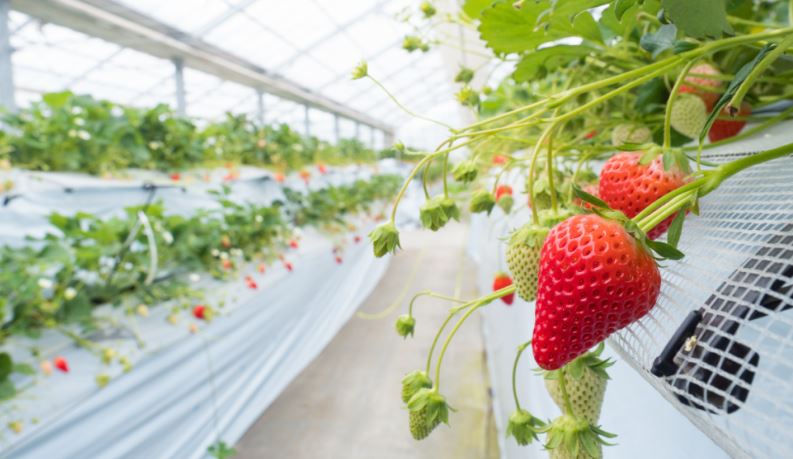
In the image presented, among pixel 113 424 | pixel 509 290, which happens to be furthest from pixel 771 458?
pixel 113 424

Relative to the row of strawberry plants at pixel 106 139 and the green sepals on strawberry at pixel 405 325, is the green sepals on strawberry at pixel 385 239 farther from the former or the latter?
the row of strawberry plants at pixel 106 139

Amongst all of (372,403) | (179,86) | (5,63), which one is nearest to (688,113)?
(372,403)

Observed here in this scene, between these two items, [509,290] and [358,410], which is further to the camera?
[358,410]

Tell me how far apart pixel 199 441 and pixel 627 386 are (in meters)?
1.37

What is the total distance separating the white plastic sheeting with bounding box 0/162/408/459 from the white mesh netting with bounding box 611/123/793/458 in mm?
1082

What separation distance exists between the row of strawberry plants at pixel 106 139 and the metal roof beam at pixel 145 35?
3.54ft

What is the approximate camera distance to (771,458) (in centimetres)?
14

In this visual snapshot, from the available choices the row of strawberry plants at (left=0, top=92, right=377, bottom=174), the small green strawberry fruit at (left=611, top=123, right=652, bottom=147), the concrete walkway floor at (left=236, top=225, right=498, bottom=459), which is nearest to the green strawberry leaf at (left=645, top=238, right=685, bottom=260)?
the small green strawberry fruit at (left=611, top=123, right=652, bottom=147)

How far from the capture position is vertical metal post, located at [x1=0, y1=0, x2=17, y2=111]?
2.32 metres

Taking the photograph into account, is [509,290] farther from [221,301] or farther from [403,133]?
[403,133]

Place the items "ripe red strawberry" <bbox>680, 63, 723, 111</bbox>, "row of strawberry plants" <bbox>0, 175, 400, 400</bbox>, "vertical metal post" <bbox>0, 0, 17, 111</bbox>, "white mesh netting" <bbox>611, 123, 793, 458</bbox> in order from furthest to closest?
1. "vertical metal post" <bbox>0, 0, 17, 111</bbox>
2. "row of strawberry plants" <bbox>0, 175, 400, 400</bbox>
3. "ripe red strawberry" <bbox>680, 63, 723, 111</bbox>
4. "white mesh netting" <bbox>611, 123, 793, 458</bbox>

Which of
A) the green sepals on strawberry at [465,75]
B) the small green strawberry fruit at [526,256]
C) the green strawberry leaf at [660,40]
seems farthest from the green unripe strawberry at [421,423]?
the green sepals on strawberry at [465,75]

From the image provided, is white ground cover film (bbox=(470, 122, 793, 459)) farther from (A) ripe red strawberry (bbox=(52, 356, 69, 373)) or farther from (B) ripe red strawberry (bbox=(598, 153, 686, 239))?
(A) ripe red strawberry (bbox=(52, 356, 69, 373))

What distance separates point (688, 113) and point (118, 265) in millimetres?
1433
